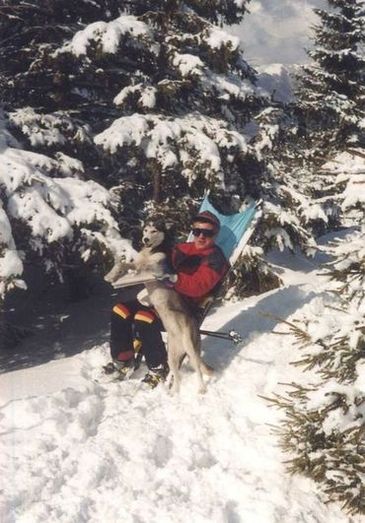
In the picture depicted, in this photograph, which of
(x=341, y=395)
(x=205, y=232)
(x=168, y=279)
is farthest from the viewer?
(x=205, y=232)

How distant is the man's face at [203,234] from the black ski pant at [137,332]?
1116mm

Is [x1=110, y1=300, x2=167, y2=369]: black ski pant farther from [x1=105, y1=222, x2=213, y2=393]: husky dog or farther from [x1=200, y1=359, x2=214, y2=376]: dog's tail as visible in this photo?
[x1=200, y1=359, x2=214, y2=376]: dog's tail

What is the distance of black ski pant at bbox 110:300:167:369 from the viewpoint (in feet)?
19.8

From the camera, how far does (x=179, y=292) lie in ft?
20.3

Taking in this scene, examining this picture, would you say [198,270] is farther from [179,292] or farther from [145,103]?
[145,103]

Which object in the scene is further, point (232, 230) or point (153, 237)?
point (232, 230)

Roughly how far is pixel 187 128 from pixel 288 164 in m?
6.15

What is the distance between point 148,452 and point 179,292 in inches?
83.6

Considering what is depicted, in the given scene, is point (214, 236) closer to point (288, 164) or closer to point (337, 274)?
point (337, 274)

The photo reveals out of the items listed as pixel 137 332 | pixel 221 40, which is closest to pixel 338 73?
pixel 221 40

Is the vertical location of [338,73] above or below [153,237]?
above

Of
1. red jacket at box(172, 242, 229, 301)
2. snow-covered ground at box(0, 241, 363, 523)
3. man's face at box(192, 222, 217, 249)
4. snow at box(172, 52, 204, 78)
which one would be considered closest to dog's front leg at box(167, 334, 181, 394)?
snow-covered ground at box(0, 241, 363, 523)

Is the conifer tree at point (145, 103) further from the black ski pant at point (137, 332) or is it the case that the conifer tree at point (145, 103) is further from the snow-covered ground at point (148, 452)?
the snow-covered ground at point (148, 452)

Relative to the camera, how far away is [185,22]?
8.91m
